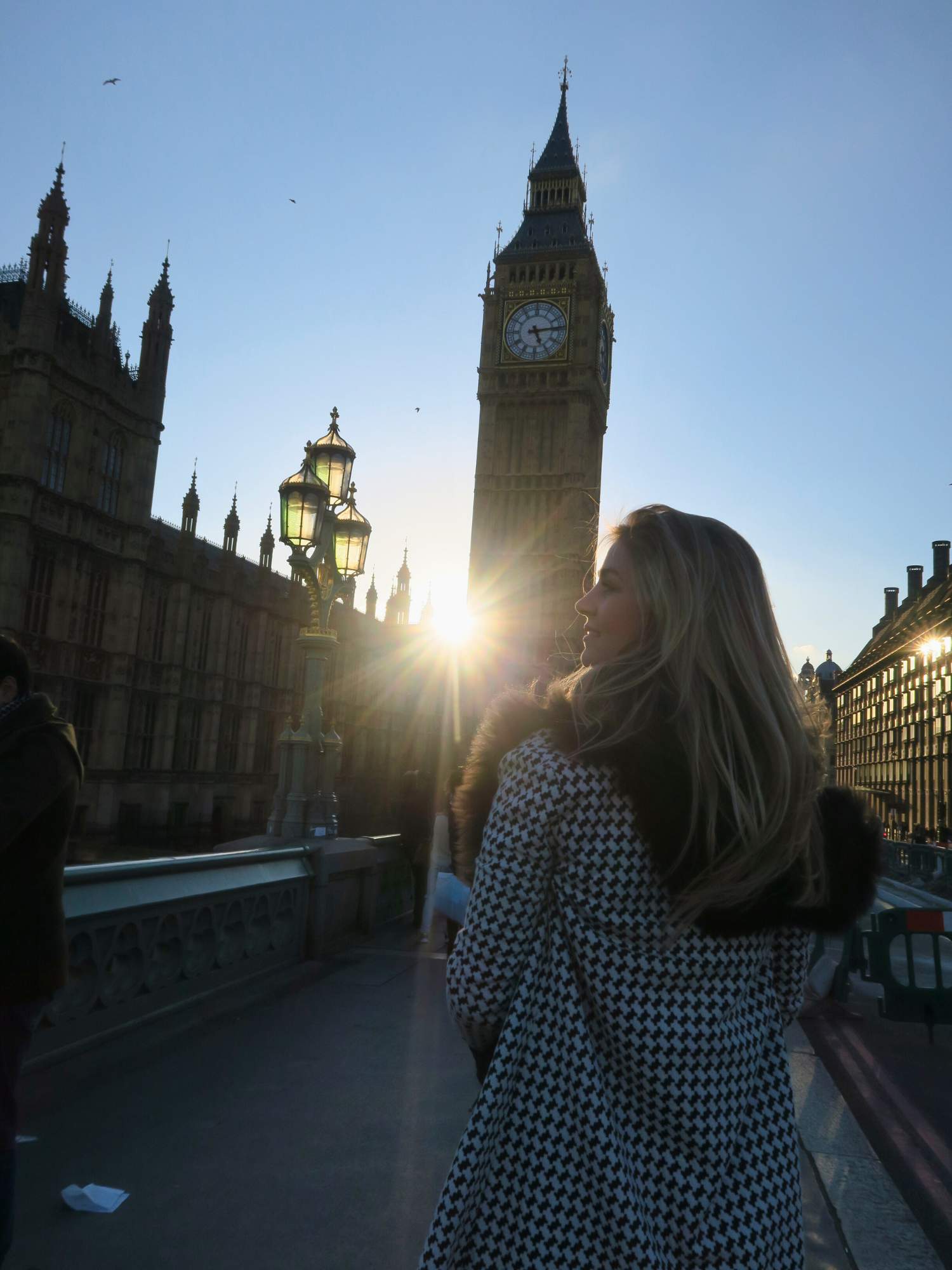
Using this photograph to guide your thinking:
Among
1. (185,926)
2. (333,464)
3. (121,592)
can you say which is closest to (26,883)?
(185,926)

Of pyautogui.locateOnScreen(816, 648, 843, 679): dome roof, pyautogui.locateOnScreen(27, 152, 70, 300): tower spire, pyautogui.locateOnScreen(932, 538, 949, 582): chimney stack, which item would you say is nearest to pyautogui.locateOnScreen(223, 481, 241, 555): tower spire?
pyautogui.locateOnScreen(27, 152, 70, 300): tower spire

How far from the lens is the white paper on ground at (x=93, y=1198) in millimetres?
3328

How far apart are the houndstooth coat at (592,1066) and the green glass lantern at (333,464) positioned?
879cm

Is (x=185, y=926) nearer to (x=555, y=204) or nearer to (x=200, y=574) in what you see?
(x=200, y=574)

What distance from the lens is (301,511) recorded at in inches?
373

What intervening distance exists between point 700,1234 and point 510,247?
6412cm

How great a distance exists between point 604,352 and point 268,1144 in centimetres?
6260

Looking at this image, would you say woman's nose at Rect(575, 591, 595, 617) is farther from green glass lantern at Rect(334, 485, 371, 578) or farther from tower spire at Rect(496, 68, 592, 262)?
tower spire at Rect(496, 68, 592, 262)

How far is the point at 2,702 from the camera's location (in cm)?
287

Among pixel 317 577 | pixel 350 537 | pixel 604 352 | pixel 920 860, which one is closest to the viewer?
pixel 317 577

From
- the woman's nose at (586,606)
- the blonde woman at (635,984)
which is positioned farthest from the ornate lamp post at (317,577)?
the blonde woman at (635,984)

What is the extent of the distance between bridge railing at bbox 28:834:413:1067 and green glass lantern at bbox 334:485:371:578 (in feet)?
10.3

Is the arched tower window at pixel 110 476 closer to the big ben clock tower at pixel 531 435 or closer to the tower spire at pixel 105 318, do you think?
the tower spire at pixel 105 318

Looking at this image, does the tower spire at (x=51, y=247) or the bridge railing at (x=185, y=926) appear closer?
the bridge railing at (x=185, y=926)
